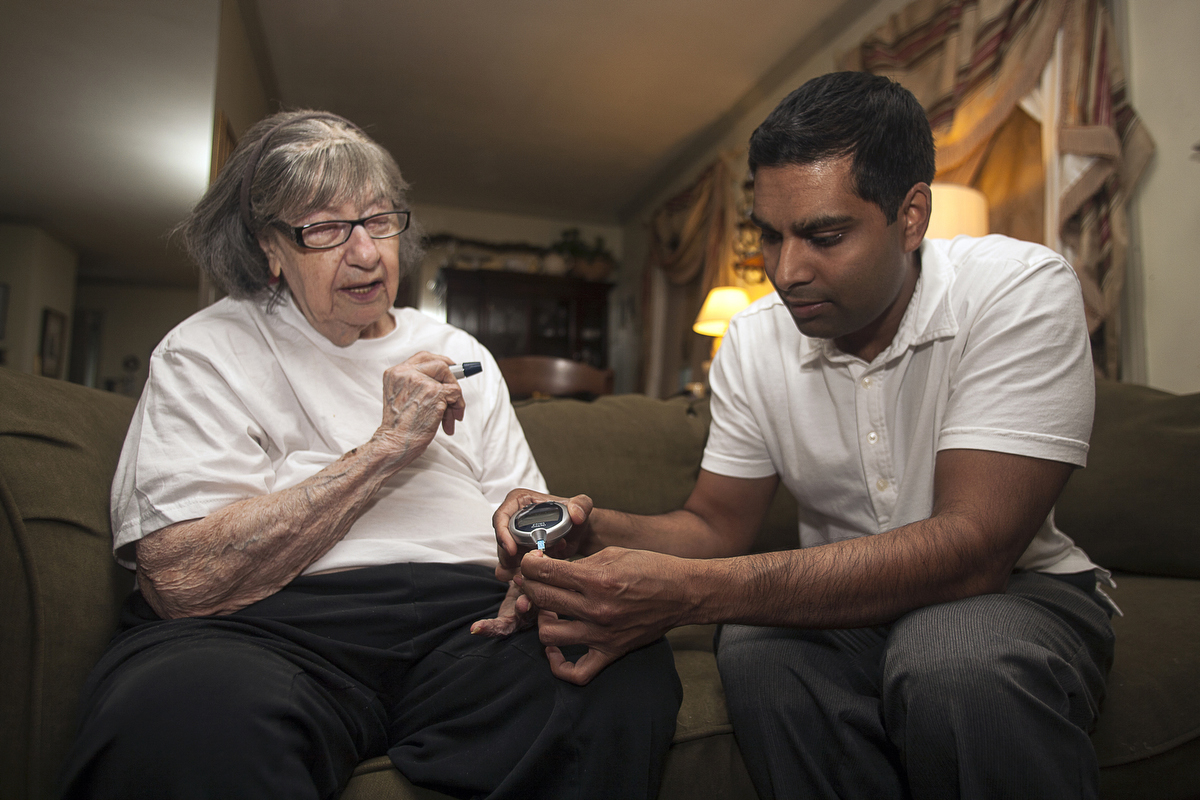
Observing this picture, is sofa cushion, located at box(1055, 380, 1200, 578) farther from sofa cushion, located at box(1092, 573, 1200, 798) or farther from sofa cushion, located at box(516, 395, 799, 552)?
sofa cushion, located at box(516, 395, 799, 552)

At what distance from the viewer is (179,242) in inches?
44.1

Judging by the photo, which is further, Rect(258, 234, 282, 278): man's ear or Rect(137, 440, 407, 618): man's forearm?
Rect(258, 234, 282, 278): man's ear

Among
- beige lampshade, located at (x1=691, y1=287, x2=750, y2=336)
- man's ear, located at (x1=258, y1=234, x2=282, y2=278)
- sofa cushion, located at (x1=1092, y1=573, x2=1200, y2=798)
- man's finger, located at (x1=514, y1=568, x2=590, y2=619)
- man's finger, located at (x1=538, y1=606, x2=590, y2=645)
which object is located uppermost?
beige lampshade, located at (x1=691, y1=287, x2=750, y2=336)

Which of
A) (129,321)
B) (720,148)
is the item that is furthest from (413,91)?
(129,321)

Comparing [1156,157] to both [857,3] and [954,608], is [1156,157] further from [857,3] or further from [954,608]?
[954,608]

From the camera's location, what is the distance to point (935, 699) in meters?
0.72

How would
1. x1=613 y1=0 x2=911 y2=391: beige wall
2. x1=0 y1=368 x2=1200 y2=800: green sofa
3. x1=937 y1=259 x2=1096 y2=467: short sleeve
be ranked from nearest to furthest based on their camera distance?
1. x1=0 y1=368 x2=1200 y2=800: green sofa
2. x1=937 y1=259 x2=1096 y2=467: short sleeve
3. x1=613 y1=0 x2=911 y2=391: beige wall

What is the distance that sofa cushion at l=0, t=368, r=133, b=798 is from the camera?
709 mm

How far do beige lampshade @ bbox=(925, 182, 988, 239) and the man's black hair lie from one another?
4.49 ft

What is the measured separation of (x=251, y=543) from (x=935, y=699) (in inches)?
32.2

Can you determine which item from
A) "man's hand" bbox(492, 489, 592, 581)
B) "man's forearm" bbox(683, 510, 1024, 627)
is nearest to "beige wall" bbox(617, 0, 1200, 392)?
"man's forearm" bbox(683, 510, 1024, 627)

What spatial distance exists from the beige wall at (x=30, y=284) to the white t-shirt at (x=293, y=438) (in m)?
1.22

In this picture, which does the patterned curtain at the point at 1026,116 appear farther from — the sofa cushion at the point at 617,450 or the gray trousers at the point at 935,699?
the gray trousers at the point at 935,699

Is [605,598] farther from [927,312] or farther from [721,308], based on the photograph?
[721,308]
